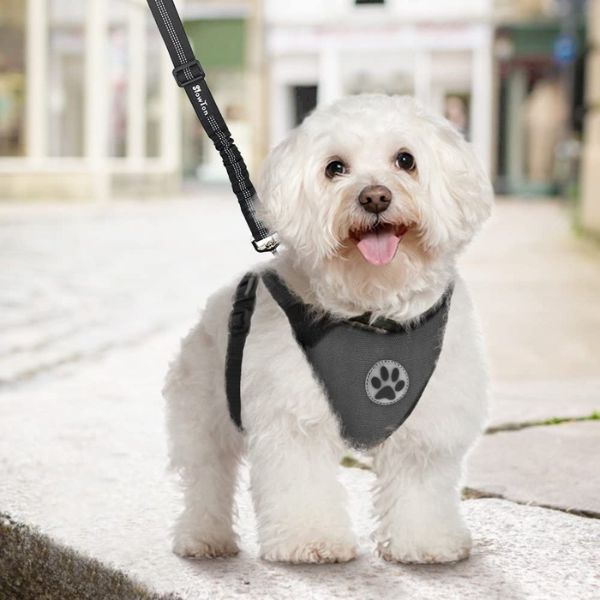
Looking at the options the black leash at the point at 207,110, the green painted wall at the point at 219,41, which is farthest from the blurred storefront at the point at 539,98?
the black leash at the point at 207,110

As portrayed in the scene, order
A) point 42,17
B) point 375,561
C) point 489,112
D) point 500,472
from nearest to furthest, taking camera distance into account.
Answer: point 375,561
point 500,472
point 42,17
point 489,112

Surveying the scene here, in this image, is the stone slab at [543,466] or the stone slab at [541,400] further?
the stone slab at [541,400]

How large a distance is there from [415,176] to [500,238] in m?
13.4

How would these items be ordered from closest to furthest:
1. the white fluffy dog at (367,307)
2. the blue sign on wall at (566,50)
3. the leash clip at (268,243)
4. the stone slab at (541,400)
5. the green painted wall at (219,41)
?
1. the white fluffy dog at (367,307)
2. the leash clip at (268,243)
3. the stone slab at (541,400)
4. the blue sign on wall at (566,50)
5. the green painted wall at (219,41)

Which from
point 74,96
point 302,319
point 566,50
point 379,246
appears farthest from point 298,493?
point 566,50

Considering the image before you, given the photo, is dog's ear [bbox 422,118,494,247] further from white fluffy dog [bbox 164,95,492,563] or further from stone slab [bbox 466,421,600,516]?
stone slab [bbox 466,421,600,516]

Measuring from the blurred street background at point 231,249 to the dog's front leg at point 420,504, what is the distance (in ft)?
0.26

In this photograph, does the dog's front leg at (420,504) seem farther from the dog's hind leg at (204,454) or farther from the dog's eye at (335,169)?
the dog's eye at (335,169)

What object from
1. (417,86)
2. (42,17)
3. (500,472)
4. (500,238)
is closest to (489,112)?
(417,86)

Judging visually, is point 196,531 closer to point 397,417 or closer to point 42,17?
point 397,417

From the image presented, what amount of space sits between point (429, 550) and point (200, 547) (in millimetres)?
598

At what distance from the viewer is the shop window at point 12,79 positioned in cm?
2258

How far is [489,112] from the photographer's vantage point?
31.9 meters

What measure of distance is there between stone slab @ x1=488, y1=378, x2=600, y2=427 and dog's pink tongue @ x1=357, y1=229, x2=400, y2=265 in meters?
1.93
